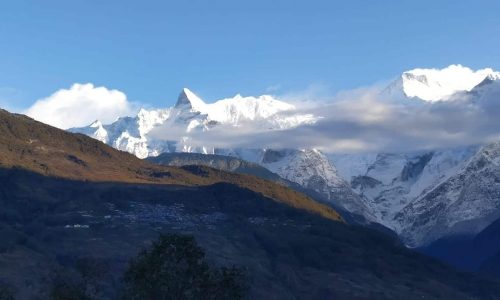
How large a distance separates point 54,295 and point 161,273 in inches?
1211

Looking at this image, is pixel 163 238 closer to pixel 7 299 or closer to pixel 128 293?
pixel 128 293

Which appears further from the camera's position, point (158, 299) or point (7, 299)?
point (7, 299)

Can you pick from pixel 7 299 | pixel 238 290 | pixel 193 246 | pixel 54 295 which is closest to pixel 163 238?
pixel 193 246

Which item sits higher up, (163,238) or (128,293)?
(163,238)

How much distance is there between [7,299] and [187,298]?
60.5 metres

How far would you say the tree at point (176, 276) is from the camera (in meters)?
155

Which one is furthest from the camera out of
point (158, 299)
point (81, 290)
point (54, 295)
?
point (81, 290)

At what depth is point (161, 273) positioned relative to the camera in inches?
6112

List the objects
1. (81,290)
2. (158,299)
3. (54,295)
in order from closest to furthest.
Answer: (158,299), (54,295), (81,290)

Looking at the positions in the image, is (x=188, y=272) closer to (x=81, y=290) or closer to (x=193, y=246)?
(x=193, y=246)

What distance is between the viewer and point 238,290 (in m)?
160

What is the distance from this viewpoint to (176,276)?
6176 inches

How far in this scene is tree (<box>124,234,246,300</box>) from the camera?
155 meters

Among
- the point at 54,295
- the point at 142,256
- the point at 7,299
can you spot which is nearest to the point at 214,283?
the point at 142,256
